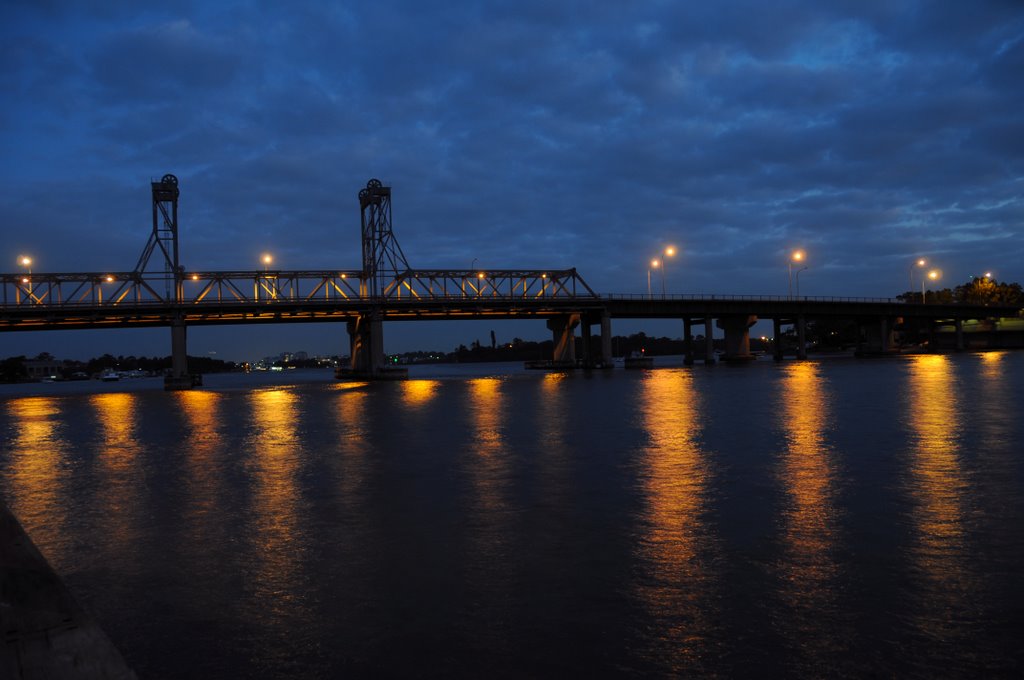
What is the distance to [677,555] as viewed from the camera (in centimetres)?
926

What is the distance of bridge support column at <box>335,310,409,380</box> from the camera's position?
9975 cm

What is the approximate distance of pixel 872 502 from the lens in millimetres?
11930

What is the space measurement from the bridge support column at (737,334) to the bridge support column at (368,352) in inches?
2428

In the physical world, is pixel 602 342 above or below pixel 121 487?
above

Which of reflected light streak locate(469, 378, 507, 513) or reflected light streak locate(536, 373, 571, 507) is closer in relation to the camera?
reflected light streak locate(469, 378, 507, 513)

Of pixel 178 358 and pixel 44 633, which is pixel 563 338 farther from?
pixel 44 633

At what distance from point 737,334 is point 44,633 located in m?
134

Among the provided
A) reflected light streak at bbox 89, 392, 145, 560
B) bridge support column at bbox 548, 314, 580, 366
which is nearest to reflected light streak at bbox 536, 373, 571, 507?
reflected light streak at bbox 89, 392, 145, 560

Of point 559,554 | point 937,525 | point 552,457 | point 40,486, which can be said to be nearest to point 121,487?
point 40,486

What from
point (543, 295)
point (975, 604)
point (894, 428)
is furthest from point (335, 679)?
point (543, 295)

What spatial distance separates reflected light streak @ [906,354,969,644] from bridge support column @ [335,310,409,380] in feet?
273

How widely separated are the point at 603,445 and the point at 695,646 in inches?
558

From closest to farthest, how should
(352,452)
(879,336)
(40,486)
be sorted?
(40,486) → (352,452) → (879,336)

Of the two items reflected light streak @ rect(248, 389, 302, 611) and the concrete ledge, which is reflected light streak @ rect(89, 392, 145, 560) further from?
the concrete ledge
